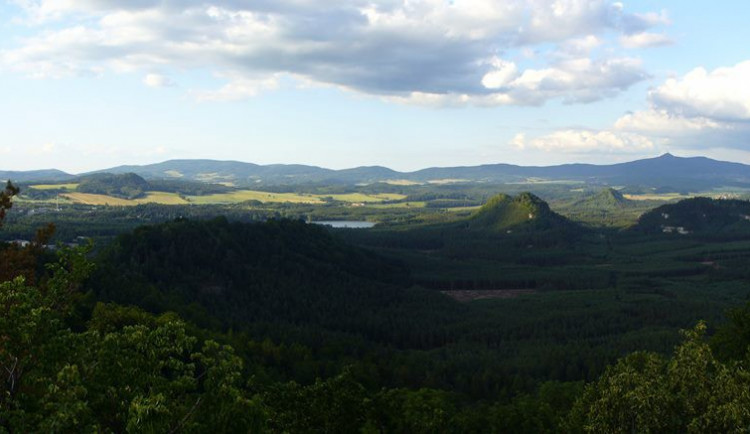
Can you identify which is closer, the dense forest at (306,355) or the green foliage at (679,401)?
the dense forest at (306,355)

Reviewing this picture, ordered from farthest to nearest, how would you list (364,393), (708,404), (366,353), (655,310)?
(655,310) → (366,353) → (364,393) → (708,404)

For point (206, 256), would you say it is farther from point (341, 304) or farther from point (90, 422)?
point (90, 422)

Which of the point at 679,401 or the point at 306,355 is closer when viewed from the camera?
the point at 679,401

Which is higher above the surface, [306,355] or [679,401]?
[679,401]

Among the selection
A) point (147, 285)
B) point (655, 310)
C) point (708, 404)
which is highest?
point (708, 404)

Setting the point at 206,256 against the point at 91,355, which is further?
the point at 206,256

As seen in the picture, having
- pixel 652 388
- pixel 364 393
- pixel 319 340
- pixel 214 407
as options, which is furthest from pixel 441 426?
pixel 319 340

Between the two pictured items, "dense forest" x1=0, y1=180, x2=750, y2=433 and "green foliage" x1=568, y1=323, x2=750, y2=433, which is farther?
"green foliage" x1=568, y1=323, x2=750, y2=433

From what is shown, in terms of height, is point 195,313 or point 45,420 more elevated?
point 45,420
